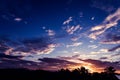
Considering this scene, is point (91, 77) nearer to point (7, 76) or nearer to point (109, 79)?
point (109, 79)

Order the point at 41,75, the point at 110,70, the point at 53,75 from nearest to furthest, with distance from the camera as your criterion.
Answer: the point at 41,75
the point at 53,75
the point at 110,70

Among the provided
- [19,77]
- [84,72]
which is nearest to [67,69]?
[84,72]

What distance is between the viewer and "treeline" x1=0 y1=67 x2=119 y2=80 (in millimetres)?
65325

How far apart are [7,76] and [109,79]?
5042 centimetres

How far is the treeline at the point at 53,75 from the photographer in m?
65.3

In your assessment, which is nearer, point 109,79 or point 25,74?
point 25,74

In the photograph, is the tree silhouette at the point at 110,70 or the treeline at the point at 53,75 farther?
the tree silhouette at the point at 110,70

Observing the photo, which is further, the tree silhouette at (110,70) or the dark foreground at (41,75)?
the tree silhouette at (110,70)

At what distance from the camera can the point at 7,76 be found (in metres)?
62.5

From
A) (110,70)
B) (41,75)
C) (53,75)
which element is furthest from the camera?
(110,70)

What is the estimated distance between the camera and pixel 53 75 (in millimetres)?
78000

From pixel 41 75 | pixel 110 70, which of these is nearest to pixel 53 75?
pixel 41 75

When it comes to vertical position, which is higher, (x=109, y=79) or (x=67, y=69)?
(x=67, y=69)

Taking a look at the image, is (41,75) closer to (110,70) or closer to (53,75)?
(53,75)
